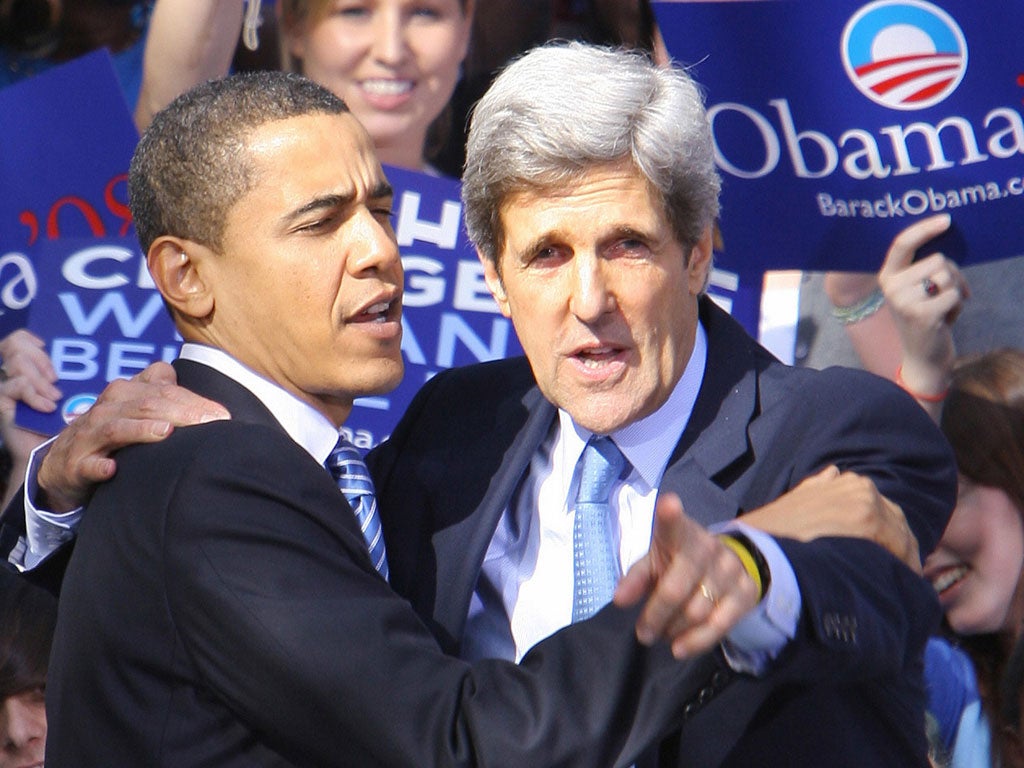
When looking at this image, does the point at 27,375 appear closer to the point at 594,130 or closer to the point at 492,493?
the point at 492,493

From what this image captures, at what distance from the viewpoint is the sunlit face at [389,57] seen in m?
3.97

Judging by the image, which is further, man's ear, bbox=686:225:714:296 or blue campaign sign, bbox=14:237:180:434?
blue campaign sign, bbox=14:237:180:434

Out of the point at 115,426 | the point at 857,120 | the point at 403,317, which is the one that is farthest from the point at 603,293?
the point at 403,317

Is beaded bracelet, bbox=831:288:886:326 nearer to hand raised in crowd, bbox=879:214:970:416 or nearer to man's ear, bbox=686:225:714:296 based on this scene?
hand raised in crowd, bbox=879:214:970:416

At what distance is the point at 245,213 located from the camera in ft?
8.56

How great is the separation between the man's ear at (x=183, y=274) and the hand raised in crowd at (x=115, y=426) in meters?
0.12

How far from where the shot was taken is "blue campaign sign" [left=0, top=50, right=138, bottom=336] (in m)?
3.75

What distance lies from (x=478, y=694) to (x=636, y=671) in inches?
8.9

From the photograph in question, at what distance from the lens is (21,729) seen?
347 centimetres

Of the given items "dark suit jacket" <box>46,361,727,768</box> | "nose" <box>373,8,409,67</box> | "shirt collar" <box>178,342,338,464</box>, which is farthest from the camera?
"nose" <box>373,8,409,67</box>

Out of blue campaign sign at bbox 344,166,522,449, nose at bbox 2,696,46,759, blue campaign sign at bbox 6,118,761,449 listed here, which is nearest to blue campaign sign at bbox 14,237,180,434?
blue campaign sign at bbox 6,118,761,449

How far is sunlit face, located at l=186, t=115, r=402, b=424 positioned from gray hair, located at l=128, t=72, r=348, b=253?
2 centimetres

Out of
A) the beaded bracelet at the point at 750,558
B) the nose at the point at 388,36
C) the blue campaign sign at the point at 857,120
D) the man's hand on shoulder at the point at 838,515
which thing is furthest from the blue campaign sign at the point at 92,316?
the beaded bracelet at the point at 750,558

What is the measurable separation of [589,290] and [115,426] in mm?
813
